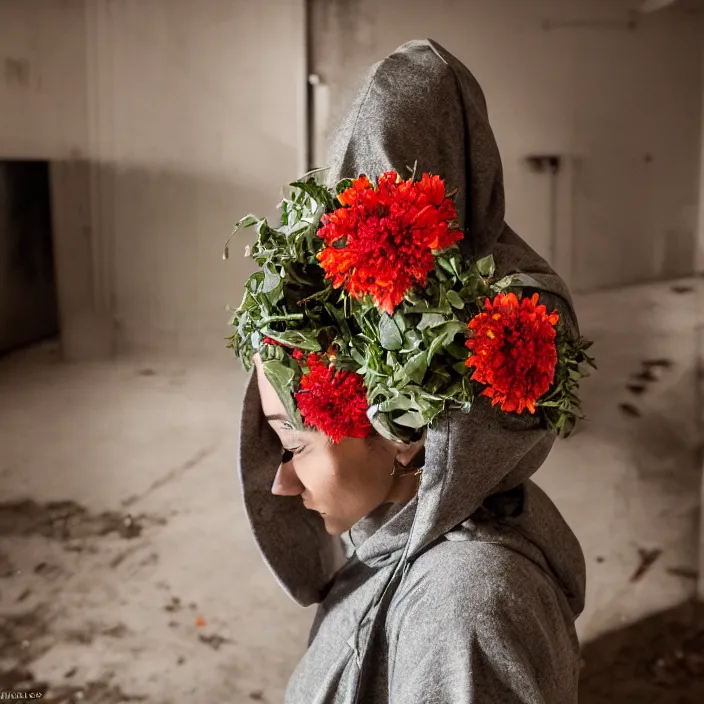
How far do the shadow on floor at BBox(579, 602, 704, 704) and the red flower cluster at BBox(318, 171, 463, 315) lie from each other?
39.6 inches

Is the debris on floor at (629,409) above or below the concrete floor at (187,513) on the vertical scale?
above

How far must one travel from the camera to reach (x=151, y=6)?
129 cm

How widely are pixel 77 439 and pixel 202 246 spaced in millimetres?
420

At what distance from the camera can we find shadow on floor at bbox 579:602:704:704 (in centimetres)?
135

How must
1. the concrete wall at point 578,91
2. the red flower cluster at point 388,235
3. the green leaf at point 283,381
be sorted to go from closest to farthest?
the red flower cluster at point 388,235 → the green leaf at point 283,381 → the concrete wall at point 578,91

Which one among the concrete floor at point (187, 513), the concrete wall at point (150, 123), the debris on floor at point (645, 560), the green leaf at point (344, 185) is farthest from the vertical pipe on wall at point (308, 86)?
the debris on floor at point (645, 560)

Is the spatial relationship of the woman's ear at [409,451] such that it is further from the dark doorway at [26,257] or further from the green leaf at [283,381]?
the dark doorway at [26,257]

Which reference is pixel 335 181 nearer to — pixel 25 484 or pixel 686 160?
pixel 686 160

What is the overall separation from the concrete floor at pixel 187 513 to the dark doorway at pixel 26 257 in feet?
0.17

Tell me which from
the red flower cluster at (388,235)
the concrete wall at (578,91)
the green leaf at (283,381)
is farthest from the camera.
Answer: the concrete wall at (578,91)

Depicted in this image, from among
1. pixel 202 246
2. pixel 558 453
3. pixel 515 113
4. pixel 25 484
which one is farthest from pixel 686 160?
pixel 25 484

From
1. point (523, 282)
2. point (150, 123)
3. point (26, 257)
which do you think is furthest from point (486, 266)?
point (26, 257)

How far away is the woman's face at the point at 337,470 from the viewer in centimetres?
77

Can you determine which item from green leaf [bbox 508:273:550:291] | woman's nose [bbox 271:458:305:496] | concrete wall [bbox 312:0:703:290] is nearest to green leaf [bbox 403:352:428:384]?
green leaf [bbox 508:273:550:291]
